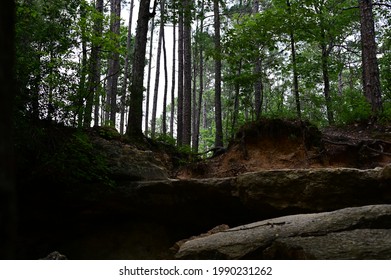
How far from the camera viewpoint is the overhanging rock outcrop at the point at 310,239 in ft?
11.0

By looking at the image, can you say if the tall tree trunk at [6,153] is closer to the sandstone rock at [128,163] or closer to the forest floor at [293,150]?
the sandstone rock at [128,163]

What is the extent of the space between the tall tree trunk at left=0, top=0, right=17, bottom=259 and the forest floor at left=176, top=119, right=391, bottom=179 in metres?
7.22

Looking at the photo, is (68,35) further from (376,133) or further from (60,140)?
(376,133)

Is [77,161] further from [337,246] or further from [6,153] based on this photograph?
[6,153]

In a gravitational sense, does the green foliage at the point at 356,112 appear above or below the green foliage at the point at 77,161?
above

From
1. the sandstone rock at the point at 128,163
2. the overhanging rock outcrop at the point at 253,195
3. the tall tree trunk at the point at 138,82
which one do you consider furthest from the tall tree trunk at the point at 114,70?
the overhanging rock outcrop at the point at 253,195

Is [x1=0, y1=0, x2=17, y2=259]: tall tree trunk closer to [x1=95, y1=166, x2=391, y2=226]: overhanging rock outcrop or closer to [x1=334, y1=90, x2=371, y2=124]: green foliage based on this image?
[x1=95, y1=166, x2=391, y2=226]: overhanging rock outcrop

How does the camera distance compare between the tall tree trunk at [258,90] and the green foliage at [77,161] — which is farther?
the tall tree trunk at [258,90]

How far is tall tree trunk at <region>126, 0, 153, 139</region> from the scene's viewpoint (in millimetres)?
8797

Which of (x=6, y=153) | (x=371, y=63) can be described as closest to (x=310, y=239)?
(x=6, y=153)

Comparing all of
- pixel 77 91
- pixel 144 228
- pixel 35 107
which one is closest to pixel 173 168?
pixel 144 228

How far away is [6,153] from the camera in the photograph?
79 cm

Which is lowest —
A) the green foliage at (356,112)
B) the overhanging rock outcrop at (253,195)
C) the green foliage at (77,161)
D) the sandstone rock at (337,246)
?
the sandstone rock at (337,246)

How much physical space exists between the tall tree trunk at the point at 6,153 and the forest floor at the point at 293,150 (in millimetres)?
7219
